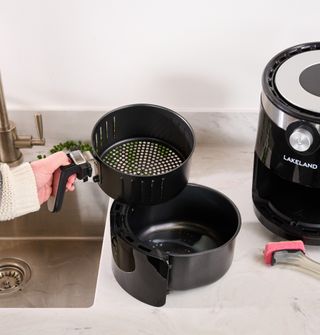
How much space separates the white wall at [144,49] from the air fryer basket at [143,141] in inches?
9.4

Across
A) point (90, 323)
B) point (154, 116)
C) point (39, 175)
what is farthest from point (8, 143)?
point (90, 323)

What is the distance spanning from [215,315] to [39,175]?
393mm

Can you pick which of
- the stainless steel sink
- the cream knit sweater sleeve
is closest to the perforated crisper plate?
the cream knit sweater sleeve

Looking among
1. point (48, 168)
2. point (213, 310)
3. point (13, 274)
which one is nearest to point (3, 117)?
point (48, 168)

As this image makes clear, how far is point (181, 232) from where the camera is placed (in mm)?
1232

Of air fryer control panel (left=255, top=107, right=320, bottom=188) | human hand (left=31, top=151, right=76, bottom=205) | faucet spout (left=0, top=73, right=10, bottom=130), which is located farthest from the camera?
faucet spout (left=0, top=73, right=10, bottom=130)

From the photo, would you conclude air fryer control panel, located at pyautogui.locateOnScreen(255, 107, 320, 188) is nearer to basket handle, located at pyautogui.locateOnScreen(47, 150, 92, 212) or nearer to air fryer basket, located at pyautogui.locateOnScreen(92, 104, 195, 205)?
air fryer basket, located at pyautogui.locateOnScreen(92, 104, 195, 205)

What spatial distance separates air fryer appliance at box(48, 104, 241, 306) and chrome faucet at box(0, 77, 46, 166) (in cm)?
22

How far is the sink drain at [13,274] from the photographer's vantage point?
1357 millimetres

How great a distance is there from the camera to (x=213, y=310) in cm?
107

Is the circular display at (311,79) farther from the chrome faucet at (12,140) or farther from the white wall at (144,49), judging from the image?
the chrome faucet at (12,140)

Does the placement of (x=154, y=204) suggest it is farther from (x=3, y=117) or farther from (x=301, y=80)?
(x=3, y=117)

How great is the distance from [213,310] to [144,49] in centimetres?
59

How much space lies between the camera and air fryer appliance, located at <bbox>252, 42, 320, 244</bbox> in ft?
3.36
